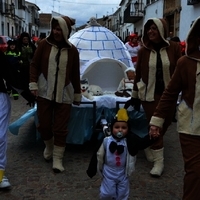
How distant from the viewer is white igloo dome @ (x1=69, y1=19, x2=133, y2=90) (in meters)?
6.20

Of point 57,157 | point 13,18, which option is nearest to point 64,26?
point 57,157

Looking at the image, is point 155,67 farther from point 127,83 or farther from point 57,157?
point 57,157

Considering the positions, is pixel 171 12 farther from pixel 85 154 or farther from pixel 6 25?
pixel 6 25

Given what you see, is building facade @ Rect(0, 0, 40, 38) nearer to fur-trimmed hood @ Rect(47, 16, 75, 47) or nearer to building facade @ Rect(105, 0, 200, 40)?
building facade @ Rect(105, 0, 200, 40)

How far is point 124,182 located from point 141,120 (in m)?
2.25

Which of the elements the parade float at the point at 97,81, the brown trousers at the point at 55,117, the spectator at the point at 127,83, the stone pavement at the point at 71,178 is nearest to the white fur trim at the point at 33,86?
the brown trousers at the point at 55,117

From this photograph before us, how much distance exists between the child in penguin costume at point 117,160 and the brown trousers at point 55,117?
1.29 meters

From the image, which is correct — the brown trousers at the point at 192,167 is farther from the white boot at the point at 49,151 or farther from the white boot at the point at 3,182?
the white boot at the point at 49,151

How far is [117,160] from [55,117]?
150 centimetres

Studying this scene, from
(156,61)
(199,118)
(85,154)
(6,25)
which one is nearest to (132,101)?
(156,61)

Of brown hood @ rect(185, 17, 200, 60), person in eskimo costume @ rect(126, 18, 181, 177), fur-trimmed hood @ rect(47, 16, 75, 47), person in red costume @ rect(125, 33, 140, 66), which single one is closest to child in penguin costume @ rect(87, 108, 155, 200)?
brown hood @ rect(185, 17, 200, 60)

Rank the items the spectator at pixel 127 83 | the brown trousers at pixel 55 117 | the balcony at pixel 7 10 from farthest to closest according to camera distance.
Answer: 1. the balcony at pixel 7 10
2. the spectator at pixel 127 83
3. the brown trousers at pixel 55 117

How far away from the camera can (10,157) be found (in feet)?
16.8

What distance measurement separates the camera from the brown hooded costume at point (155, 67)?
14.3 ft
